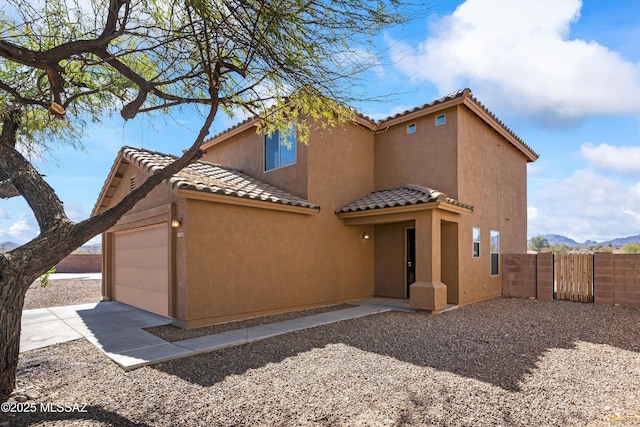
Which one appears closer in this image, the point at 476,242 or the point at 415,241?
the point at 415,241

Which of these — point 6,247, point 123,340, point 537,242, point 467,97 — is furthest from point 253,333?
point 537,242

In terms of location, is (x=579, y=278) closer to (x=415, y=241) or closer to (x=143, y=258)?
(x=415, y=241)

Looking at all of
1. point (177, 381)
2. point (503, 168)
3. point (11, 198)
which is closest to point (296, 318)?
point (177, 381)

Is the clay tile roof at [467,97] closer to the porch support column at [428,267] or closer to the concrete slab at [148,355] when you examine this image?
the porch support column at [428,267]

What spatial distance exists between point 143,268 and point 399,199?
8377 mm

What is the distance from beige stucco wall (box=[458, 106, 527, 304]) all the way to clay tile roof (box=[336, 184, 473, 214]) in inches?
49.3

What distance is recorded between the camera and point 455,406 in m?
4.15

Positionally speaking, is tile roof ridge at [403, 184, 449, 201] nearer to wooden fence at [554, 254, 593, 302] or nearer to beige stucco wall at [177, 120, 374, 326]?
beige stucco wall at [177, 120, 374, 326]

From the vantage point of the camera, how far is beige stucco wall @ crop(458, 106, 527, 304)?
1150 centimetres

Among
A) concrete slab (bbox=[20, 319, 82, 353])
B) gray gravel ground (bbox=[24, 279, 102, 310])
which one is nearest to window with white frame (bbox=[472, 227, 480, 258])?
concrete slab (bbox=[20, 319, 82, 353])

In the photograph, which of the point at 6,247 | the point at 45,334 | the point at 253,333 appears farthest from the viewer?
the point at 6,247

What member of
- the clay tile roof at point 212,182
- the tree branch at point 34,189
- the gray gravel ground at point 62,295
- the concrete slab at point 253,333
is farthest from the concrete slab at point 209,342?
the gray gravel ground at point 62,295

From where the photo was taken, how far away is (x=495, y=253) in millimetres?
13461

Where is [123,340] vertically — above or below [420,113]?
below
